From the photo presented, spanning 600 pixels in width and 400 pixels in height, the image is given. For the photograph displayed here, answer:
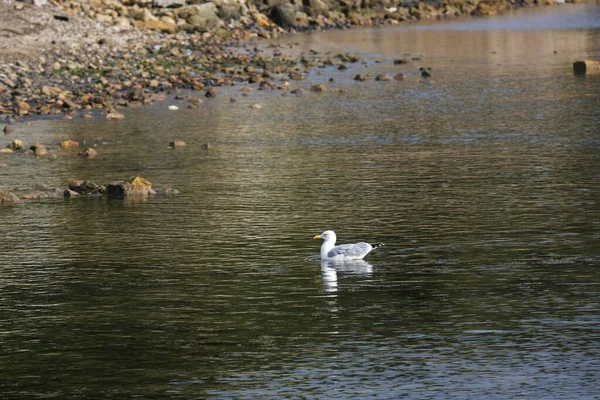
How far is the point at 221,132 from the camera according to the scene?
1715 inches

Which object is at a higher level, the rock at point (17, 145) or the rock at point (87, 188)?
the rock at point (17, 145)

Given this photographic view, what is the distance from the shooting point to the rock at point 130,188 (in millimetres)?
31062

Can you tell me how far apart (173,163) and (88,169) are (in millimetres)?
2499

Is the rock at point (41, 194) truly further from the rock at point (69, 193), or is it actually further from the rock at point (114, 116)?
the rock at point (114, 116)

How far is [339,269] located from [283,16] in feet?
256

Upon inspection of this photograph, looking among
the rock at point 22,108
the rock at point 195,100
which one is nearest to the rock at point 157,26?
the rock at point 195,100

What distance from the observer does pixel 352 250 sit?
22.5m

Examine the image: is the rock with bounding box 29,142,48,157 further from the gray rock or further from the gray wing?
the gray rock

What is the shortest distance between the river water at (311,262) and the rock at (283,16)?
2052 inches

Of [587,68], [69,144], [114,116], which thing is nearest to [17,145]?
[69,144]

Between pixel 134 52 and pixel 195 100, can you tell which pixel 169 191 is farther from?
pixel 134 52

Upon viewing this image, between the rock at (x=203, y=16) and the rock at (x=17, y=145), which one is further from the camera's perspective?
the rock at (x=203, y=16)

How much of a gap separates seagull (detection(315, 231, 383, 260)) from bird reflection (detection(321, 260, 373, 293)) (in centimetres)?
10

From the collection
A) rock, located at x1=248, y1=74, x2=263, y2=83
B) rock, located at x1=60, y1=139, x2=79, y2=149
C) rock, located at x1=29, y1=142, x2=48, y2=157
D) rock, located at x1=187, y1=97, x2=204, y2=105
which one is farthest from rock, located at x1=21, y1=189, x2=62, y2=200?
rock, located at x1=248, y1=74, x2=263, y2=83
